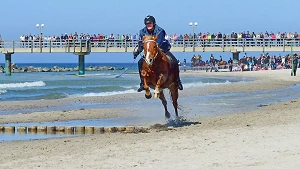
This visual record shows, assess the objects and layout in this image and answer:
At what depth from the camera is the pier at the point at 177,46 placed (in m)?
59.1

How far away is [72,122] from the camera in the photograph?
18078 millimetres

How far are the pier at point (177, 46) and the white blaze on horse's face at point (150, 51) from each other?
42.7 meters

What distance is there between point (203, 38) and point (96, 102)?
3578cm

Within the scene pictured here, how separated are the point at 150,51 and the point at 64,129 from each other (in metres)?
2.57

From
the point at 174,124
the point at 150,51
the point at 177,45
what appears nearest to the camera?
the point at 150,51

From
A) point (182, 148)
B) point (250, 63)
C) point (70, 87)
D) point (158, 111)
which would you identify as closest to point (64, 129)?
point (182, 148)

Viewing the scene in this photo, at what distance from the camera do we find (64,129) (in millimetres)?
15555

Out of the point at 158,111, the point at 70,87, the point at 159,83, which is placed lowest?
the point at 70,87

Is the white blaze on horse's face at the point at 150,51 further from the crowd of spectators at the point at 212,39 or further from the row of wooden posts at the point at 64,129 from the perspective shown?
the crowd of spectators at the point at 212,39

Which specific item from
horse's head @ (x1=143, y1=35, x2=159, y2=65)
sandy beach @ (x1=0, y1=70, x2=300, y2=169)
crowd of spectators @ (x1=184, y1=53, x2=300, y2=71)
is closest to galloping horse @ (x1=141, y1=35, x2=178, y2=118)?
horse's head @ (x1=143, y1=35, x2=159, y2=65)

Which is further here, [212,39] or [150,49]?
[212,39]

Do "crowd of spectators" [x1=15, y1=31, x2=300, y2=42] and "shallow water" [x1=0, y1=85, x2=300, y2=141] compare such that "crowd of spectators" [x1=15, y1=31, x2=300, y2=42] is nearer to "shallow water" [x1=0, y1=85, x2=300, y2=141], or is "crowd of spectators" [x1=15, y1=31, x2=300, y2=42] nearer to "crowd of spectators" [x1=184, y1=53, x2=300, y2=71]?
"crowd of spectators" [x1=184, y1=53, x2=300, y2=71]

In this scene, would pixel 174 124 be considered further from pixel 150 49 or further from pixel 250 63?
pixel 250 63

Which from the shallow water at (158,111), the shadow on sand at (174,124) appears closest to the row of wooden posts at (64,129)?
Answer: the shadow on sand at (174,124)
